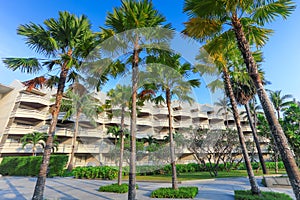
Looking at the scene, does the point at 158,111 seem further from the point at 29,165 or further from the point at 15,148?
the point at 15,148

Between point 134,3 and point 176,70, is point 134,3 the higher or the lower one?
the higher one

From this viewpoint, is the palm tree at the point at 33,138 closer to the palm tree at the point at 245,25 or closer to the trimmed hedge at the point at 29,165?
the trimmed hedge at the point at 29,165

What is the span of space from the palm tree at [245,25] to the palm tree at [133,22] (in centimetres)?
145

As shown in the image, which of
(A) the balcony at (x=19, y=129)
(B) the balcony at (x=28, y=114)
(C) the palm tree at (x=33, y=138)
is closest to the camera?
(C) the palm tree at (x=33, y=138)

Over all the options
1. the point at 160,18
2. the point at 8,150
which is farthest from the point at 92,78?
the point at 8,150

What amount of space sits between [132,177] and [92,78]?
400cm

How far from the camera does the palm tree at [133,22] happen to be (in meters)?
6.09

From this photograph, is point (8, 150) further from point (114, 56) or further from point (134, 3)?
point (134, 3)

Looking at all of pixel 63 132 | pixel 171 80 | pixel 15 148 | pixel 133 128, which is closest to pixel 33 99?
pixel 63 132

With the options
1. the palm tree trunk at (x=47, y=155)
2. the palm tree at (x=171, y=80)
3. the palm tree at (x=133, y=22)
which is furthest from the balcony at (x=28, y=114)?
the palm tree at (x=133, y=22)

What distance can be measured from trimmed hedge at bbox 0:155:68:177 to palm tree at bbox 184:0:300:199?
1915 cm

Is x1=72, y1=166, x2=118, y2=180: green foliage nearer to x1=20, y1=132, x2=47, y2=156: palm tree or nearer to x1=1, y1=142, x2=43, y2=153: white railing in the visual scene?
x1=20, y1=132, x2=47, y2=156: palm tree

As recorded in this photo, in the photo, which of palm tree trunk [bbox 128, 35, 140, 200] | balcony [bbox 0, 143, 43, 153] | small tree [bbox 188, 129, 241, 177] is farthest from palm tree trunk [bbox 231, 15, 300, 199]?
balcony [bbox 0, 143, 43, 153]

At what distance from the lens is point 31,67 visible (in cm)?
676
